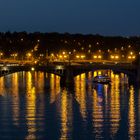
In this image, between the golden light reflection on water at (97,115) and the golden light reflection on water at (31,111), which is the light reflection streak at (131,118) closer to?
the golden light reflection on water at (97,115)

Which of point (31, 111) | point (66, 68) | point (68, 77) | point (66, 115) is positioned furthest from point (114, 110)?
point (66, 68)

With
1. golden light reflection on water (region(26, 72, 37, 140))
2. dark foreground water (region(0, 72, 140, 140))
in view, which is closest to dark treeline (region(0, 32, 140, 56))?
golden light reflection on water (region(26, 72, 37, 140))

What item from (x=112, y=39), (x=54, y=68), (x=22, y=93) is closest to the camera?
(x=22, y=93)

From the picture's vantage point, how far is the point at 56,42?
115812 millimetres

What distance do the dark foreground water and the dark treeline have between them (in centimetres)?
4797

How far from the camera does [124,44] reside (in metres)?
118

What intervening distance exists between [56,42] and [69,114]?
7300 cm

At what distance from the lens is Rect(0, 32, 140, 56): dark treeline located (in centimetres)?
11125

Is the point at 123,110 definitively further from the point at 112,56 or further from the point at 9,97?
the point at 112,56

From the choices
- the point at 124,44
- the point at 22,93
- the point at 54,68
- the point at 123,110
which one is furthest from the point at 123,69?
the point at 124,44

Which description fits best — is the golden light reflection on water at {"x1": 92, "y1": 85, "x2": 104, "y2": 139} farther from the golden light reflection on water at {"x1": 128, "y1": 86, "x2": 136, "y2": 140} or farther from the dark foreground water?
the golden light reflection on water at {"x1": 128, "y1": 86, "x2": 136, "y2": 140}

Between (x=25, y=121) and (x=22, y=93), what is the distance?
19.3m

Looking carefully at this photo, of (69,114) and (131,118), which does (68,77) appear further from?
(131,118)

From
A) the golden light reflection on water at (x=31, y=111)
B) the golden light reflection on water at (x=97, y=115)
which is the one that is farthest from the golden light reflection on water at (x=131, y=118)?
the golden light reflection on water at (x=31, y=111)
